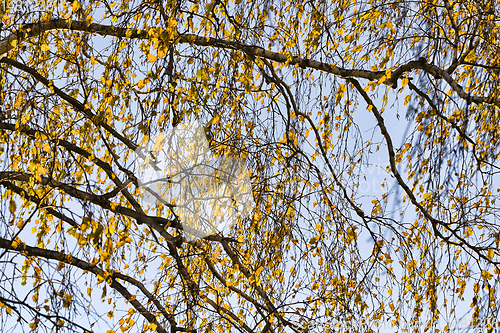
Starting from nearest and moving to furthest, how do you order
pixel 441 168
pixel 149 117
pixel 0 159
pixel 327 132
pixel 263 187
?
pixel 149 117, pixel 263 187, pixel 0 159, pixel 441 168, pixel 327 132

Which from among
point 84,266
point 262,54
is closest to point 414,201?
point 262,54

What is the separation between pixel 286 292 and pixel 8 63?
2.68 m

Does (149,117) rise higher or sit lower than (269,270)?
higher

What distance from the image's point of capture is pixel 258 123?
303cm

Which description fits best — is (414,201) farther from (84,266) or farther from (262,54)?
(84,266)

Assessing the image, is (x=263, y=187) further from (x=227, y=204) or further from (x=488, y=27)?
(x=488, y=27)

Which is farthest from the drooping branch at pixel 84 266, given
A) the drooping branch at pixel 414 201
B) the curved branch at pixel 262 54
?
the drooping branch at pixel 414 201

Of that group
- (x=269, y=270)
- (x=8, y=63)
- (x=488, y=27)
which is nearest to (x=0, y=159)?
A: (x=8, y=63)

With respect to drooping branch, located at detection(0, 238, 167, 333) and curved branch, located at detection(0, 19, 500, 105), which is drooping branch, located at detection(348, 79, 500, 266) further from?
drooping branch, located at detection(0, 238, 167, 333)

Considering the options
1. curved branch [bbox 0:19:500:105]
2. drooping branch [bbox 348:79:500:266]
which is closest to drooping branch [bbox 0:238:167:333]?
curved branch [bbox 0:19:500:105]

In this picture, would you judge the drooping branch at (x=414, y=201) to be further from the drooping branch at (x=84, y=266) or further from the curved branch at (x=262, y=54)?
the drooping branch at (x=84, y=266)

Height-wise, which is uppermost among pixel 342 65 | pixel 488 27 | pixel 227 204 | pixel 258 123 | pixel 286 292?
pixel 488 27

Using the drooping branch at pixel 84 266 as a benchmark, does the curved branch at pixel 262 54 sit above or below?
above

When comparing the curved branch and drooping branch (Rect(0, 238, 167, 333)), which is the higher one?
the curved branch
